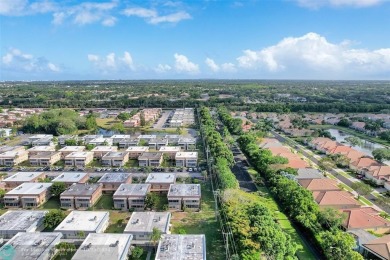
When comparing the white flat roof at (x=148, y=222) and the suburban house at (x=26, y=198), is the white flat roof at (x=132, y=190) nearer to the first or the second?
the white flat roof at (x=148, y=222)

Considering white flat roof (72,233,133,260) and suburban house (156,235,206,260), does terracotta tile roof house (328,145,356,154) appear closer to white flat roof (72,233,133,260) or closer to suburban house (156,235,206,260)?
suburban house (156,235,206,260)

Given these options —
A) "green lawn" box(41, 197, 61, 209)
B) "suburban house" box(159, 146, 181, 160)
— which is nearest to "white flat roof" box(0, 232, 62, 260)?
"green lawn" box(41, 197, 61, 209)

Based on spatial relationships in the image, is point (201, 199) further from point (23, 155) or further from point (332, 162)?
point (23, 155)

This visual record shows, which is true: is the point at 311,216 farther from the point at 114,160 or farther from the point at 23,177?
the point at 23,177

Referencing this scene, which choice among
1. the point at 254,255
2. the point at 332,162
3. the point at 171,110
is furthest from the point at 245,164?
the point at 171,110

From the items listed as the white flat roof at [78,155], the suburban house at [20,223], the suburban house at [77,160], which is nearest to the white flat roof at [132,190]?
the suburban house at [20,223]

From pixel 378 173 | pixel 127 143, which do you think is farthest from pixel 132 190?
pixel 378 173
